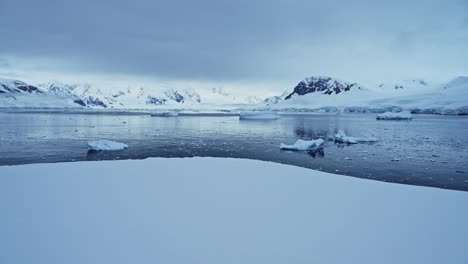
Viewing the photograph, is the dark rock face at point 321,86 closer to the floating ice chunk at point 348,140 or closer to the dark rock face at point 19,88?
the floating ice chunk at point 348,140

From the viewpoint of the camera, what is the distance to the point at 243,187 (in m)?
5.92

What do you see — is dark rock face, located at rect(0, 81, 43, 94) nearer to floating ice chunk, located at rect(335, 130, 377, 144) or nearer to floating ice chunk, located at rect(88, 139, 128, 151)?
floating ice chunk, located at rect(88, 139, 128, 151)

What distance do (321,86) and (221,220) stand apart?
188m

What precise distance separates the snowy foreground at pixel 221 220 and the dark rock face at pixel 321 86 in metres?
169

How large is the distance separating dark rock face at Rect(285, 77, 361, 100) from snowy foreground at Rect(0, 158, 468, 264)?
169 metres

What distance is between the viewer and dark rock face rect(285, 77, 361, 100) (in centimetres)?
16800

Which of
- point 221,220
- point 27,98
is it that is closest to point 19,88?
point 27,98

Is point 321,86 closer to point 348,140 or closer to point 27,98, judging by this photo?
point 348,140

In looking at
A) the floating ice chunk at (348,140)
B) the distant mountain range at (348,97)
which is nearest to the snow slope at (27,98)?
the distant mountain range at (348,97)

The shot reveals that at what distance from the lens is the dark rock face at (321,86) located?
168 m

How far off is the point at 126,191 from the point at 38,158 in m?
9.54

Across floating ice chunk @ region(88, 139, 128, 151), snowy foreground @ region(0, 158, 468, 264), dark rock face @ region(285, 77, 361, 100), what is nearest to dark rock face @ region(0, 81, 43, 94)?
dark rock face @ region(285, 77, 361, 100)

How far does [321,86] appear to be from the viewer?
595 ft

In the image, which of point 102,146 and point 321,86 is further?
point 321,86
